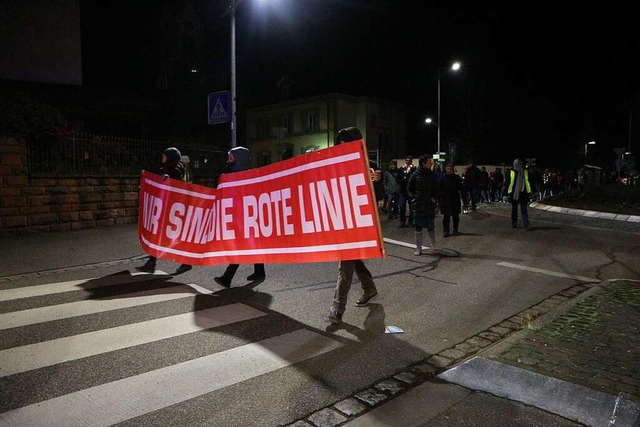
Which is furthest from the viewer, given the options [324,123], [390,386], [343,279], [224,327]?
[324,123]

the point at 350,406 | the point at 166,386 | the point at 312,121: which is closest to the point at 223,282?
the point at 166,386

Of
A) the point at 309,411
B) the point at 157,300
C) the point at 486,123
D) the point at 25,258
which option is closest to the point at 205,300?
the point at 157,300

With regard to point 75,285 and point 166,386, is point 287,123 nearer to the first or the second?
point 75,285

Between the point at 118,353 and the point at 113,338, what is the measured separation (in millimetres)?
419

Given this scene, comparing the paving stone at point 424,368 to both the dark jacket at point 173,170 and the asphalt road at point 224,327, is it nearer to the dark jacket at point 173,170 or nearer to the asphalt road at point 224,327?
the asphalt road at point 224,327

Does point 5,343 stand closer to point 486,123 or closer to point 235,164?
point 235,164

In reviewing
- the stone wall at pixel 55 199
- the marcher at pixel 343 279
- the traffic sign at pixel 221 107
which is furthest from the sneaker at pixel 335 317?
the stone wall at pixel 55 199

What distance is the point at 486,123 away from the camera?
167ft

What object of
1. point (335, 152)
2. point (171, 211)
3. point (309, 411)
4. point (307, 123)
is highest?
point (307, 123)

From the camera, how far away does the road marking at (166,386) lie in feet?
10.9

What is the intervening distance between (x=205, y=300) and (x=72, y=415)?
9.51 feet

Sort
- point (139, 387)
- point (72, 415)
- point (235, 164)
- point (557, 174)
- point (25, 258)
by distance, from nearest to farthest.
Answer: point (72, 415) < point (139, 387) < point (235, 164) < point (25, 258) < point (557, 174)

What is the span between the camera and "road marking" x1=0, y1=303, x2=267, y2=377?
13.8ft

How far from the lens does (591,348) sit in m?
4.59
